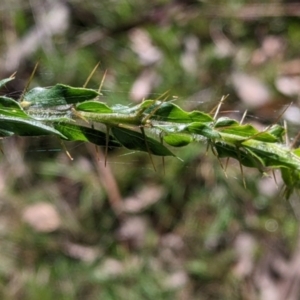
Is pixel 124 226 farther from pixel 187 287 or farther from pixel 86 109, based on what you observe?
pixel 86 109

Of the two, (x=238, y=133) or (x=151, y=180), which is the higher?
(x=238, y=133)

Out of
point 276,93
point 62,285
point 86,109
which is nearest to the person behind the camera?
point 86,109

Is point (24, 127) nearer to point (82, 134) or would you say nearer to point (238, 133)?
point (82, 134)

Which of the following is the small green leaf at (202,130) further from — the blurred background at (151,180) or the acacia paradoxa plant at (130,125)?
the blurred background at (151,180)

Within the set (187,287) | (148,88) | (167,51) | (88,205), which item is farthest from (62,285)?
(167,51)

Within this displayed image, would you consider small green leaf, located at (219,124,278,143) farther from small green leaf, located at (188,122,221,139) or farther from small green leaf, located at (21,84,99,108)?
small green leaf, located at (21,84,99,108)

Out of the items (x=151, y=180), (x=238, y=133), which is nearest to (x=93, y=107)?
(x=238, y=133)
